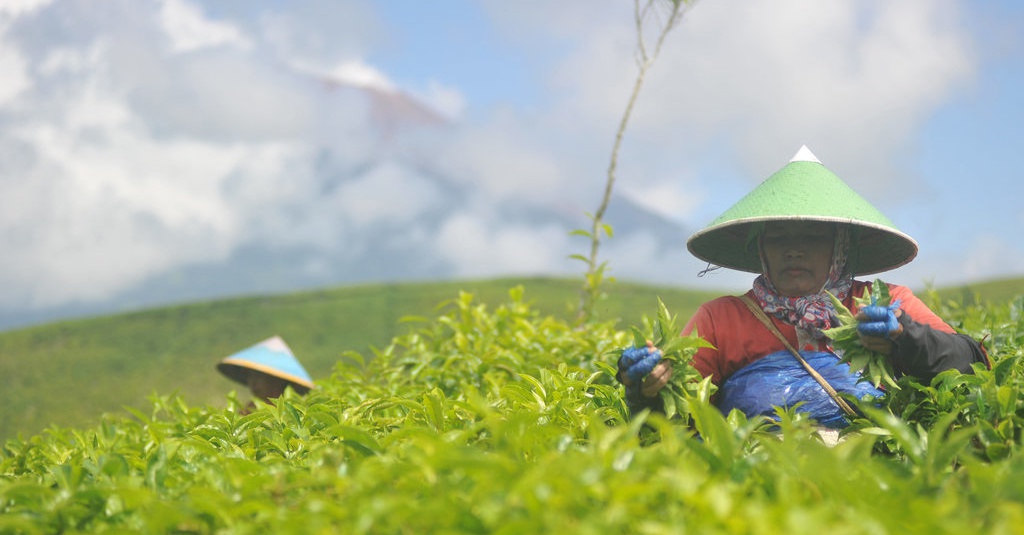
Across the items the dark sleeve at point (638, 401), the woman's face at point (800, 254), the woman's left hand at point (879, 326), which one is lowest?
the dark sleeve at point (638, 401)

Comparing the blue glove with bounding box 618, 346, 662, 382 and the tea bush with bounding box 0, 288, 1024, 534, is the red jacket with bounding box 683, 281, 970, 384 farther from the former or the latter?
the blue glove with bounding box 618, 346, 662, 382

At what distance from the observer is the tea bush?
157 cm

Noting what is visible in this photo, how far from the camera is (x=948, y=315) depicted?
566cm

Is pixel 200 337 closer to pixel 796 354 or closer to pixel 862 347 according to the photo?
pixel 796 354

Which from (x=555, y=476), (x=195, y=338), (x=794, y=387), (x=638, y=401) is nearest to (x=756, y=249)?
(x=794, y=387)

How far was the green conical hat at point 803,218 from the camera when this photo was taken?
3332 mm

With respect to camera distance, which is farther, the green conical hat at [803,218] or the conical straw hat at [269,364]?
the conical straw hat at [269,364]

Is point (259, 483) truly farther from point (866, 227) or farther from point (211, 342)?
point (211, 342)

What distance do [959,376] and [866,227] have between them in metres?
0.97

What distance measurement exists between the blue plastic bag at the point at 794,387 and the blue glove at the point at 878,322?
1.33 ft

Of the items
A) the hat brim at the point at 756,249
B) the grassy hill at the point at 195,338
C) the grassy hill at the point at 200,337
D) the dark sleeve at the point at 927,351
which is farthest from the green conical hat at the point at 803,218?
the grassy hill at the point at 195,338

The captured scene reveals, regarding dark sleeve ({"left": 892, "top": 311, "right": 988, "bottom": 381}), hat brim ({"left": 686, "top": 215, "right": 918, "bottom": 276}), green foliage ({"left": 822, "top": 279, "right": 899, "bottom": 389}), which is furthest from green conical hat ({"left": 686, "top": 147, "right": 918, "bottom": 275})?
dark sleeve ({"left": 892, "top": 311, "right": 988, "bottom": 381})

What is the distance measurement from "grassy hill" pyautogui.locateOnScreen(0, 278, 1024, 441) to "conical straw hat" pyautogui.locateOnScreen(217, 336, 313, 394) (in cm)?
824

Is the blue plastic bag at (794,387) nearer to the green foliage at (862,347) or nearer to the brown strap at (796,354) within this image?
the brown strap at (796,354)
